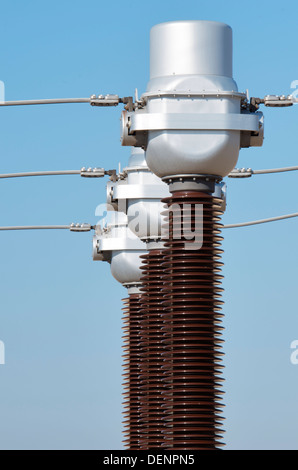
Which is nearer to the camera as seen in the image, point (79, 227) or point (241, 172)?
point (241, 172)

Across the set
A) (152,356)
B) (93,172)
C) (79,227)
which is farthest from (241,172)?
(79,227)

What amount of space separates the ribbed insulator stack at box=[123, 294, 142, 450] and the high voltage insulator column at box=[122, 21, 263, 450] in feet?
63.4

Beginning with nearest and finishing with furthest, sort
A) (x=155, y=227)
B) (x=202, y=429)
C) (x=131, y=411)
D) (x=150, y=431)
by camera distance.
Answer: (x=202, y=429) → (x=150, y=431) → (x=155, y=227) → (x=131, y=411)

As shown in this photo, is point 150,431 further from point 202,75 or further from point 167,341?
point 202,75

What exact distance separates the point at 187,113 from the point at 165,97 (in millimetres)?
716

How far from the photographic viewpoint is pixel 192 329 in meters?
43.3

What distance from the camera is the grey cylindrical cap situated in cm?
4288

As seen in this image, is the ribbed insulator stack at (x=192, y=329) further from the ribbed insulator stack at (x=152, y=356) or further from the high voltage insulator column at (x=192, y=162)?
the ribbed insulator stack at (x=152, y=356)

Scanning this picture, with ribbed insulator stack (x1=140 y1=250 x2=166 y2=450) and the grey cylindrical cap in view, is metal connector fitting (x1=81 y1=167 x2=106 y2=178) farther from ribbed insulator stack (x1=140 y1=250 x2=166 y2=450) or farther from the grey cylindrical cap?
the grey cylindrical cap

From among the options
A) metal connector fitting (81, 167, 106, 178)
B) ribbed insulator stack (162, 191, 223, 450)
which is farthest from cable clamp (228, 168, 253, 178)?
ribbed insulator stack (162, 191, 223, 450)

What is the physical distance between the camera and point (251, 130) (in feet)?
143

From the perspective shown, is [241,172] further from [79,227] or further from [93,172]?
[79,227]

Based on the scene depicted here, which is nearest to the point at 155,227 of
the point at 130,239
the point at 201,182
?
the point at 130,239

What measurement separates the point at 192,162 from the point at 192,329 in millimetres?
4218
